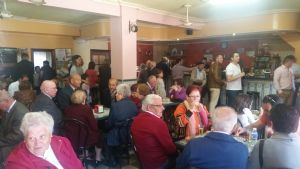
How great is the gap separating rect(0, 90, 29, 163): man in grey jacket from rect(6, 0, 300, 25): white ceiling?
8.68 ft

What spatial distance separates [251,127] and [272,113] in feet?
3.57

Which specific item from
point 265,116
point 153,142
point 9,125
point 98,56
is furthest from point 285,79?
point 98,56

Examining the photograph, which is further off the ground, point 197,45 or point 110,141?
Result: point 197,45

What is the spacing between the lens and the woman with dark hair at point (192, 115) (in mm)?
2908

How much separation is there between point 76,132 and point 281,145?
7.29 ft

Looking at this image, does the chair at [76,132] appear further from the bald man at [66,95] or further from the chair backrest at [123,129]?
the bald man at [66,95]

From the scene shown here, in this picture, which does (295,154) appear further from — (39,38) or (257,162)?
(39,38)

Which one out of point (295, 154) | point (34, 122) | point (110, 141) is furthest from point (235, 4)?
point (34, 122)

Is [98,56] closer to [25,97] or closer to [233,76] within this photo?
[233,76]

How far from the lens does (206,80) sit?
7043 mm

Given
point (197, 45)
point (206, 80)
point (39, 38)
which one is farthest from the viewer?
point (197, 45)

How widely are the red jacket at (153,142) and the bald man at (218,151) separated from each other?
582 millimetres

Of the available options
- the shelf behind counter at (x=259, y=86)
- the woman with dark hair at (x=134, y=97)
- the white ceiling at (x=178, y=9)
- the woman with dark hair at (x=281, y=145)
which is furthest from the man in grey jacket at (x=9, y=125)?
the shelf behind counter at (x=259, y=86)

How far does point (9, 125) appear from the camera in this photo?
2.71 meters
